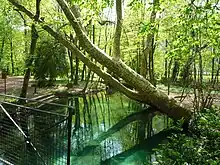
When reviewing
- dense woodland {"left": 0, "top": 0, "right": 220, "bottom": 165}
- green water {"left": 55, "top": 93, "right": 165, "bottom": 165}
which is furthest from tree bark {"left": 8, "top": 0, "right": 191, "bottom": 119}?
green water {"left": 55, "top": 93, "right": 165, "bottom": 165}

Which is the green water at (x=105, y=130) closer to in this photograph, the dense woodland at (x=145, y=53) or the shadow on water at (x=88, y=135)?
the shadow on water at (x=88, y=135)

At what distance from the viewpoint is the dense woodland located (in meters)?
3.39

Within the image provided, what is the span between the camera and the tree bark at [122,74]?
8039 millimetres

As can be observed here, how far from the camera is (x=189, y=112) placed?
326 inches

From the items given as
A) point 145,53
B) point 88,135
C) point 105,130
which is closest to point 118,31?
point 105,130

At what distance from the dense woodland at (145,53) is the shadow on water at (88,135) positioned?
1.18 metres

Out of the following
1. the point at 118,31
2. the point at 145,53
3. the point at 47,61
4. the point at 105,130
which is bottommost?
the point at 105,130

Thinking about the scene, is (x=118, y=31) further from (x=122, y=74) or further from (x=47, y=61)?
(x=47, y=61)

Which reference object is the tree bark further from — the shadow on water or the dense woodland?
the shadow on water

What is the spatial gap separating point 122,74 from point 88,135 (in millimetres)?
2197

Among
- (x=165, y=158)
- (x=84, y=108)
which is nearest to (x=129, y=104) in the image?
(x=84, y=108)

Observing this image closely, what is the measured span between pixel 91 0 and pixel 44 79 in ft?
38.2

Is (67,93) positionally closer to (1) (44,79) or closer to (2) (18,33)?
(1) (44,79)

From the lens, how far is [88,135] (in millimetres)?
8500
